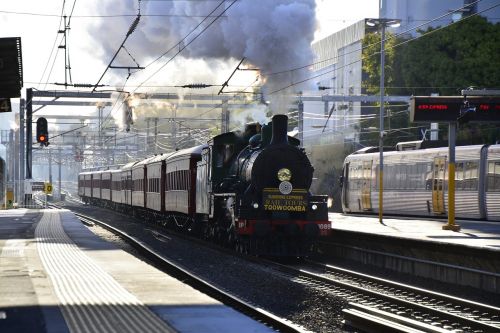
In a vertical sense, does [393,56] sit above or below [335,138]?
above

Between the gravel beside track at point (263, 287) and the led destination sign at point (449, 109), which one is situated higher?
the led destination sign at point (449, 109)

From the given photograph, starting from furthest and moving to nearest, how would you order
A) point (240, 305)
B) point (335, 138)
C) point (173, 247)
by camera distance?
1. point (335, 138)
2. point (173, 247)
3. point (240, 305)

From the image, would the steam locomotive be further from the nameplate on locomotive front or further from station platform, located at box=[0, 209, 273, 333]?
station platform, located at box=[0, 209, 273, 333]

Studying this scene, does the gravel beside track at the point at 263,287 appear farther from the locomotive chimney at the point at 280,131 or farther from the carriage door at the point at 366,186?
the carriage door at the point at 366,186

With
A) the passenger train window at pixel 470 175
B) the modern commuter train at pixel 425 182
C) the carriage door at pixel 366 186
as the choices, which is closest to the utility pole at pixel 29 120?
the modern commuter train at pixel 425 182

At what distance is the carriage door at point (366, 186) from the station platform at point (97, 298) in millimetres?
19839

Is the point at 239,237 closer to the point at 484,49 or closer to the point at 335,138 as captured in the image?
the point at 484,49

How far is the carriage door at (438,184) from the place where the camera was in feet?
106

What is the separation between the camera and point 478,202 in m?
30.3

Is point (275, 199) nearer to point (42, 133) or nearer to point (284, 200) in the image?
point (284, 200)

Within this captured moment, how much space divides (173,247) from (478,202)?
10.9 metres

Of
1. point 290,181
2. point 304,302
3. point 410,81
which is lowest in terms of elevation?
point 304,302

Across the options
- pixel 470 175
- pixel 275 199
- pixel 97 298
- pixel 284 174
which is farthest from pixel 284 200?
pixel 470 175

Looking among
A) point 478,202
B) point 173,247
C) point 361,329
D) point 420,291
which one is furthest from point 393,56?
point 361,329
